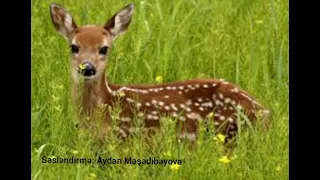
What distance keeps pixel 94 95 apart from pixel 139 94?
0.92 ft

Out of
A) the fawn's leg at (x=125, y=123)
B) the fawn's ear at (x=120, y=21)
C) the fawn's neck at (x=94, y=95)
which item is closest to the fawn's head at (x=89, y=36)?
the fawn's ear at (x=120, y=21)

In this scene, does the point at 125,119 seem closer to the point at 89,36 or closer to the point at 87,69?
the point at 87,69

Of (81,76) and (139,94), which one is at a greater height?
(81,76)

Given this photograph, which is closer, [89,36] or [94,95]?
[89,36]

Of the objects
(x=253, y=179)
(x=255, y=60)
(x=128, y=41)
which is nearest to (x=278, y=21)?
(x=255, y=60)

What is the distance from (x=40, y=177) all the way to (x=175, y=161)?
0.78 meters

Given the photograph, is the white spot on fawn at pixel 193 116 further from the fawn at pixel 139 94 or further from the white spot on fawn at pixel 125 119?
the white spot on fawn at pixel 125 119

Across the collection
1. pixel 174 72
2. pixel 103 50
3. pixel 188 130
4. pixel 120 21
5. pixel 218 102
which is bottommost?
pixel 188 130

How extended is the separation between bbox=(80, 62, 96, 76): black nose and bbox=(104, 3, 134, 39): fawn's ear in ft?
0.83

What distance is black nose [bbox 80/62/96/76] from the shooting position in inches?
331

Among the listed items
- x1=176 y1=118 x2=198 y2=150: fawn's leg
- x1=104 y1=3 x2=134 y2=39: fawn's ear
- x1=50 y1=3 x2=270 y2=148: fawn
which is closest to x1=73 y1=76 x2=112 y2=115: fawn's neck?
x1=50 y1=3 x2=270 y2=148: fawn

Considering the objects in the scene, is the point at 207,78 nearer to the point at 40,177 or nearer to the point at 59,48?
the point at 59,48

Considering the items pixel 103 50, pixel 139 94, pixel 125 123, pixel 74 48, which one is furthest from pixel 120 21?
pixel 125 123

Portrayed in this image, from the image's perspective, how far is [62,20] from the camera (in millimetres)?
8477
